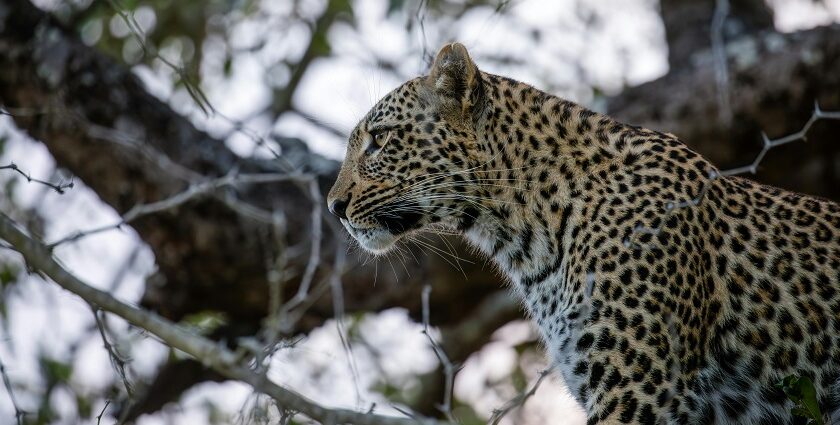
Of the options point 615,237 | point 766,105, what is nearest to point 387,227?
point 615,237

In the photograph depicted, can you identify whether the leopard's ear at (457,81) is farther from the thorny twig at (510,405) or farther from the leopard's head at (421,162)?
the thorny twig at (510,405)

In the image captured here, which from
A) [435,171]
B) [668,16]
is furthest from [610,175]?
[668,16]

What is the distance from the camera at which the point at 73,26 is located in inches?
386

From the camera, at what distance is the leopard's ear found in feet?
19.6

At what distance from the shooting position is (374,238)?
6152mm

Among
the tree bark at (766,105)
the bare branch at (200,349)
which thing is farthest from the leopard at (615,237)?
the tree bark at (766,105)

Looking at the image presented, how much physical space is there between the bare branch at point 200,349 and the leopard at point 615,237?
1235 millimetres

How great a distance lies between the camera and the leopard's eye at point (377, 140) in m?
6.14

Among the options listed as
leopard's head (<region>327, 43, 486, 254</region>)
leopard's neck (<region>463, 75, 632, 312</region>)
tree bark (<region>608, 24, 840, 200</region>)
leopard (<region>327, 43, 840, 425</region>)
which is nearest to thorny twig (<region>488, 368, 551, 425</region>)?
leopard (<region>327, 43, 840, 425</region>)

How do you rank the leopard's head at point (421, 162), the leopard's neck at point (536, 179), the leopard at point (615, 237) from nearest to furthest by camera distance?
the leopard at point (615, 237)
the leopard's neck at point (536, 179)
the leopard's head at point (421, 162)

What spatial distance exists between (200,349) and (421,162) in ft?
6.28

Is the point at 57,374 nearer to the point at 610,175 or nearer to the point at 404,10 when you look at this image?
the point at 404,10

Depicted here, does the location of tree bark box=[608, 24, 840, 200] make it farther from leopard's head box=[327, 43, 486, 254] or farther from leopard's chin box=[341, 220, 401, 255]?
leopard's chin box=[341, 220, 401, 255]

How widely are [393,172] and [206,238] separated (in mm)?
3524
